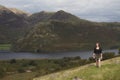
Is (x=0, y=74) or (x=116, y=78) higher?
(x=116, y=78)

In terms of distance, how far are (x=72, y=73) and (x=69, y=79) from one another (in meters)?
2.26

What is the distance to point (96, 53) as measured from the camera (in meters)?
41.2

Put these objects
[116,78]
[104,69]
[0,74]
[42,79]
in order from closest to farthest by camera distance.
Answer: [116,78] → [104,69] → [42,79] → [0,74]

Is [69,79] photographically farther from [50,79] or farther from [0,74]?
[0,74]

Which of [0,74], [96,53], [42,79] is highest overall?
[96,53]

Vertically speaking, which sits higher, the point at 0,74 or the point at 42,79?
the point at 42,79

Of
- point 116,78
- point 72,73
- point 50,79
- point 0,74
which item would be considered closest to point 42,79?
point 50,79

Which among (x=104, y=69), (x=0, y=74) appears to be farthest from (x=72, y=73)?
(x=0, y=74)

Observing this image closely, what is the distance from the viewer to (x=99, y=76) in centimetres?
3766

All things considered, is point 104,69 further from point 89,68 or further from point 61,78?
point 61,78

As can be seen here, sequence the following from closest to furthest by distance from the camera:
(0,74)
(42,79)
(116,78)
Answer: (116,78)
(42,79)
(0,74)

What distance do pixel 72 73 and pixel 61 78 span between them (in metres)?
1.63

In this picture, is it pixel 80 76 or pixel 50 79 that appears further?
pixel 50 79

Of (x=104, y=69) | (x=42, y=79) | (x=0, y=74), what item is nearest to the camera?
(x=104, y=69)
